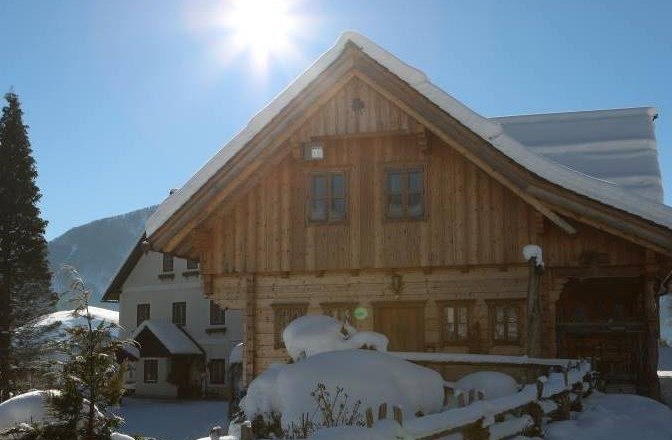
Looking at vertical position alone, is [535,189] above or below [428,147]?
below

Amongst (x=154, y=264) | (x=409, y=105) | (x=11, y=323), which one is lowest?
(x=11, y=323)

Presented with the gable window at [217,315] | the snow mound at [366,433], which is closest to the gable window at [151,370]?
the gable window at [217,315]

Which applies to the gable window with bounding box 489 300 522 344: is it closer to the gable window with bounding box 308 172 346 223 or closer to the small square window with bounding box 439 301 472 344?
the small square window with bounding box 439 301 472 344

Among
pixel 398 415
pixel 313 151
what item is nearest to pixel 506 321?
pixel 313 151

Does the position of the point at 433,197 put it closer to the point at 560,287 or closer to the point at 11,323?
the point at 560,287

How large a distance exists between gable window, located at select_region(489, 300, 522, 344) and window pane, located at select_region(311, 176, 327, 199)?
4.58 m

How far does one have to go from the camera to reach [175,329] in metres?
A: 38.3

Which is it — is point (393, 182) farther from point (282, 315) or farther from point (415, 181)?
point (282, 315)

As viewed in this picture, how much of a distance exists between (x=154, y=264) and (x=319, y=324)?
100 feet

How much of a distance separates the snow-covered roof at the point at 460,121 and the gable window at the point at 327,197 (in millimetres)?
1917

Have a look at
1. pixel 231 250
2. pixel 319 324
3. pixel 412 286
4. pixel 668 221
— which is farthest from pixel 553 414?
pixel 231 250

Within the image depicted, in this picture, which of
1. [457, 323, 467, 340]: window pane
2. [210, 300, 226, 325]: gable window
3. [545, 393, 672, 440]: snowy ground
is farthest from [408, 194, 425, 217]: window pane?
[210, 300, 226, 325]: gable window

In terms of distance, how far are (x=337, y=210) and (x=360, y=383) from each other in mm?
9965

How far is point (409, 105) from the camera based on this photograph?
16094 millimetres
